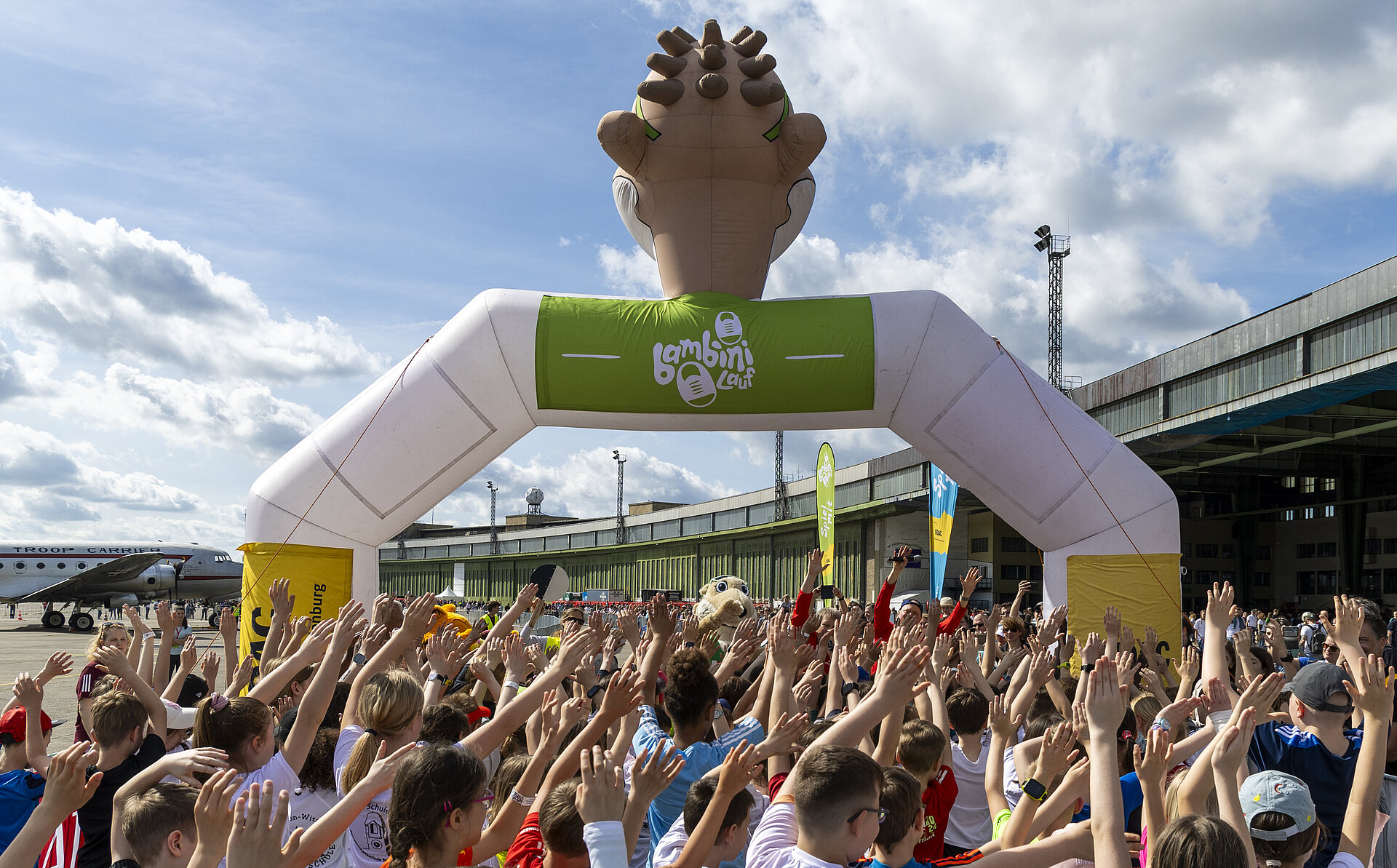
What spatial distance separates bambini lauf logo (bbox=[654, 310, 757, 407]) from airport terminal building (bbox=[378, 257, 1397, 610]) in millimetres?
9113

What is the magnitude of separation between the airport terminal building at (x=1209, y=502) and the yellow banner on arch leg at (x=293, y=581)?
13183 millimetres

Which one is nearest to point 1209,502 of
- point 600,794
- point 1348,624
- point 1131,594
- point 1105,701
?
point 1131,594

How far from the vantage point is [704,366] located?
9.90m

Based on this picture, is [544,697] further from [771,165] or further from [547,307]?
[771,165]

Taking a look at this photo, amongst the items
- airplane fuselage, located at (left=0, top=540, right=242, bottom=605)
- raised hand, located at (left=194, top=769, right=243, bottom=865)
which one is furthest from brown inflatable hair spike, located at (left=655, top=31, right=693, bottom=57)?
airplane fuselage, located at (left=0, top=540, right=242, bottom=605)

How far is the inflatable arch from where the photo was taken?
32.0 ft

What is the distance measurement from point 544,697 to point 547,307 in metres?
6.97

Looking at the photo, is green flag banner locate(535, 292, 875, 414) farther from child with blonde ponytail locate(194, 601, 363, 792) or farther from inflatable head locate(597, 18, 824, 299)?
child with blonde ponytail locate(194, 601, 363, 792)

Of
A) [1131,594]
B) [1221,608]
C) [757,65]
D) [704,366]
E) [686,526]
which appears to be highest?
[757,65]

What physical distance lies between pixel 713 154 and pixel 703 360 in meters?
2.14

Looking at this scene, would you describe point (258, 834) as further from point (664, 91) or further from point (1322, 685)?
point (664, 91)

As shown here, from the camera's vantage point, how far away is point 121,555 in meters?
33.1

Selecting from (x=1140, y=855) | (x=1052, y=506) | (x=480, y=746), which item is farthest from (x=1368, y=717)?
(x=1052, y=506)

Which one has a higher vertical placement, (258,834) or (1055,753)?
(258,834)
